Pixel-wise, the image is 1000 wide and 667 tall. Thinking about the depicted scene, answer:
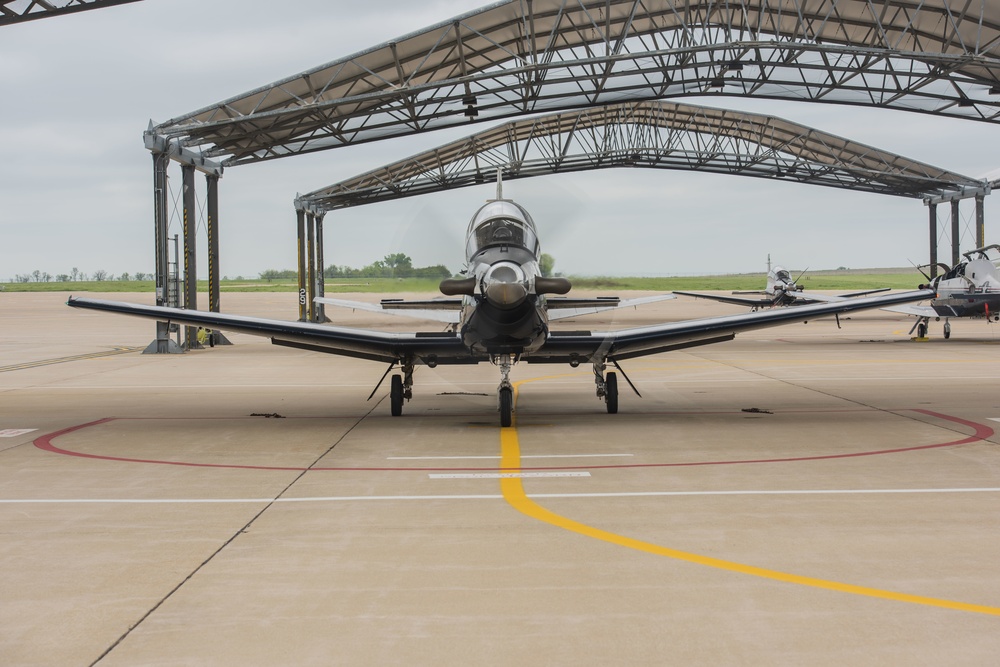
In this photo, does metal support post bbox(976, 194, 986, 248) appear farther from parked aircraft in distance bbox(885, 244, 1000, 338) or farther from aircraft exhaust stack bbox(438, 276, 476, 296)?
aircraft exhaust stack bbox(438, 276, 476, 296)

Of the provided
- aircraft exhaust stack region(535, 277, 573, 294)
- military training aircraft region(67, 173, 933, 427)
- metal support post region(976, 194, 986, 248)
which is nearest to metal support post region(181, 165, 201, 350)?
military training aircraft region(67, 173, 933, 427)

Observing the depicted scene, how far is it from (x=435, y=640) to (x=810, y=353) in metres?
22.4

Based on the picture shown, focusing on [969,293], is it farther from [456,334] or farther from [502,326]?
[502,326]

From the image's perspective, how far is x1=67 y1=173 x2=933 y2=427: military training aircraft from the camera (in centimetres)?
998

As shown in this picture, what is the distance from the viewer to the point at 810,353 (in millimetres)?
24016

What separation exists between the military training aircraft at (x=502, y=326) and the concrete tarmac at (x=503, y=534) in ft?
2.95

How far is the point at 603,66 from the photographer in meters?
22.5

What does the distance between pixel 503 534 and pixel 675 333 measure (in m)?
6.61

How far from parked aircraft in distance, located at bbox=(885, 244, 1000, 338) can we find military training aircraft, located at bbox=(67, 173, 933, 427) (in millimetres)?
18555

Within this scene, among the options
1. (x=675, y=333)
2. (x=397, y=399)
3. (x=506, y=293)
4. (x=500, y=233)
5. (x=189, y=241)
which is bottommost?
(x=397, y=399)

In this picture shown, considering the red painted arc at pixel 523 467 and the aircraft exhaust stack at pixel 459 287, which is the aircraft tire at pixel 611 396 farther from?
the red painted arc at pixel 523 467

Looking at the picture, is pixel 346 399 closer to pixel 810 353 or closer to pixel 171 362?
pixel 171 362

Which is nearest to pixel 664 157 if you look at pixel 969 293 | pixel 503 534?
pixel 969 293

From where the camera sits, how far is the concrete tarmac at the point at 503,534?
3734 mm
